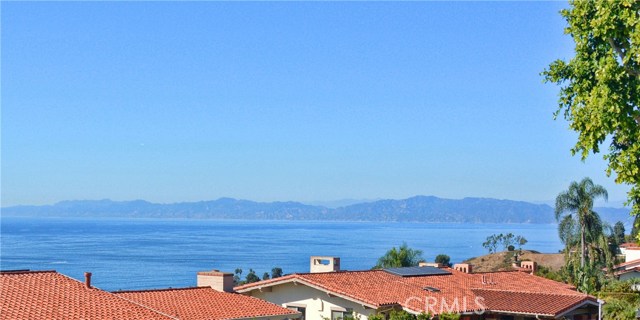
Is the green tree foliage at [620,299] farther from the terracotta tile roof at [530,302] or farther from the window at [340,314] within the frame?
the window at [340,314]

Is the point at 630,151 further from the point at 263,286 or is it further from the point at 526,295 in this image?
the point at 263,286

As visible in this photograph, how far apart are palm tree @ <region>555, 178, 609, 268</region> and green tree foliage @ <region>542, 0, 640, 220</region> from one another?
36.7m

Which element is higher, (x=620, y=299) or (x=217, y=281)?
(x=217, y=281)

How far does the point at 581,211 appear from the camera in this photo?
180 feet

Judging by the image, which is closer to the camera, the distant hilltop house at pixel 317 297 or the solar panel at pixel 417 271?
the distant hilltop house at pixel 317 297

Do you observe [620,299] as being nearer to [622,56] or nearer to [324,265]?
[324,265]

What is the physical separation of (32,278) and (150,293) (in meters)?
4.35

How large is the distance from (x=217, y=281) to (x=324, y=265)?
8139 millimetres

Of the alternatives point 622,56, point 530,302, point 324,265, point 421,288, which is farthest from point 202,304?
point 622,56

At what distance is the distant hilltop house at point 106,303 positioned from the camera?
69.6 feet

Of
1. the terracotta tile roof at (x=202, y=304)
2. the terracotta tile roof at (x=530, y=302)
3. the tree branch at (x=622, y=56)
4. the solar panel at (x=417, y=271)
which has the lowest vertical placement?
the terracotta tile roof at (x=530, y=302)

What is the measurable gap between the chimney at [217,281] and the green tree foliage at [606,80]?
47.0 feet

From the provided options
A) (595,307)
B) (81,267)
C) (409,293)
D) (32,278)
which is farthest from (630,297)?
(81,267)

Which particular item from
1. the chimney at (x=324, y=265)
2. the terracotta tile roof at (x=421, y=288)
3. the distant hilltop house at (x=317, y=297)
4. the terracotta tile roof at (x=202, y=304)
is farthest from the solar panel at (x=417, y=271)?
the terracotta tile roof at (x=202, y=304)
